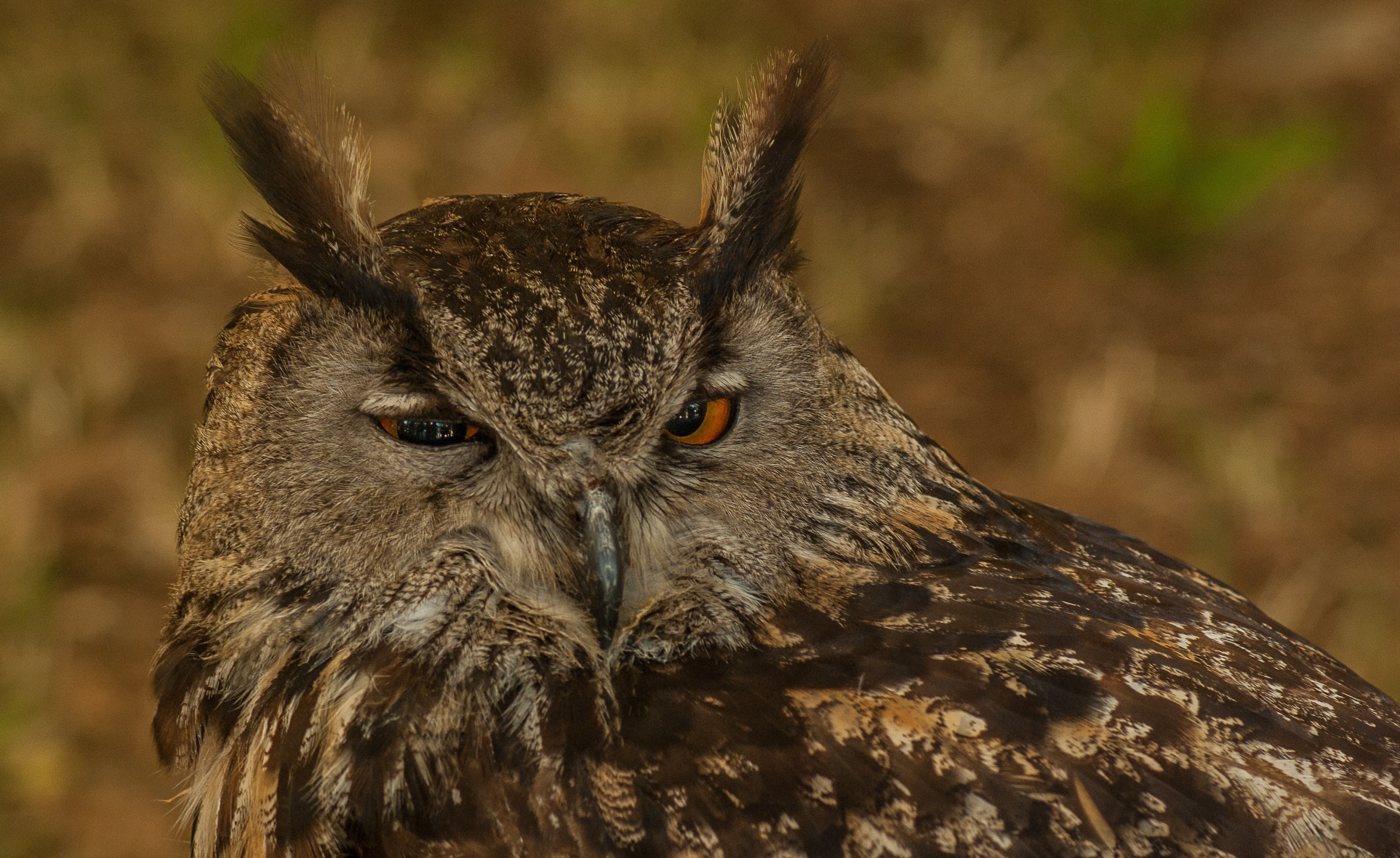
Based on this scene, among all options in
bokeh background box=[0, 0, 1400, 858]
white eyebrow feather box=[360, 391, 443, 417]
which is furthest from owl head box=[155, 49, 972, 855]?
bokeh background box=[0, 0, 1400, 858]

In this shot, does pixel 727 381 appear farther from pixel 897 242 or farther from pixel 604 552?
pixel 897 242

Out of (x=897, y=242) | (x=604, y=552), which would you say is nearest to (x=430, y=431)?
(x=604, y=552)

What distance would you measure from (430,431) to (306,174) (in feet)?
1.19

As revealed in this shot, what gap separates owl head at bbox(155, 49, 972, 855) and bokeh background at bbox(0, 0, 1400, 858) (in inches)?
59.9

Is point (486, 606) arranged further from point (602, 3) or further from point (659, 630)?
point (602, 3)

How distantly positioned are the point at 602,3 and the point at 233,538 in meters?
3.58

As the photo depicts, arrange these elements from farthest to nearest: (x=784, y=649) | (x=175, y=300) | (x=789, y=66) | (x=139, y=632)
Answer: (x=175, y=300) → (x=139, y=632) → (x=789, y=66) → (x=784, y=649)

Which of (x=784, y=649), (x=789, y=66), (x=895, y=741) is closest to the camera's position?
(x=895, y=741)

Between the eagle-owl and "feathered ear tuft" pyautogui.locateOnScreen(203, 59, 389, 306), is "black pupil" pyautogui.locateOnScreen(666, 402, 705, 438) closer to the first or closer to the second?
the eagle-owl

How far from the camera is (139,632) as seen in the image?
3111mm

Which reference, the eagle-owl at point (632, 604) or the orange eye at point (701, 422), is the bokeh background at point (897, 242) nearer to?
the eagle-owl at point (632, 604)

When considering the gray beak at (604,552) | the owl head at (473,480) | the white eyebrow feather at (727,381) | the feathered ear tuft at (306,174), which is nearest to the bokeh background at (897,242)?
the owl head at (473,480)

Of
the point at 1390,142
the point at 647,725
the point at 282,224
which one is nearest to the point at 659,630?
the point at 647,725

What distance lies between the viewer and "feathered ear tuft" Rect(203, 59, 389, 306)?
152 centimetres
